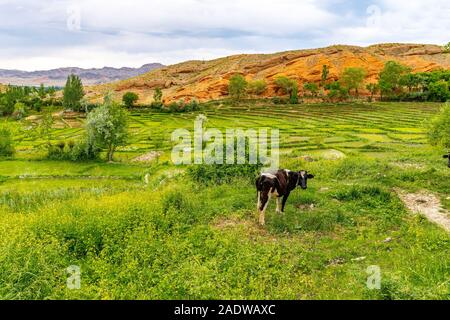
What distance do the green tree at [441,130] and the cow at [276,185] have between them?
40.6 ft

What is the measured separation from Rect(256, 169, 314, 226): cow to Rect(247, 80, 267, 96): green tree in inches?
3614

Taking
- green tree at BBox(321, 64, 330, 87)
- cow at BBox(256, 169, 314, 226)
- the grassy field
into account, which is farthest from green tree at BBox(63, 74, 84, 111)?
cow at BBox(256, 169, 314, 226)

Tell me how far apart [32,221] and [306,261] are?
28.3 feet

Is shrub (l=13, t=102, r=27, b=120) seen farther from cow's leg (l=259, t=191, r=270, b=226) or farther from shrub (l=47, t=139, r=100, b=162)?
cow's leg (l=259, t=191, r=270, b=226)

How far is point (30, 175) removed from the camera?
109 ft

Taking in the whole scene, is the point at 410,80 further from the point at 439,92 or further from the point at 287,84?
the point at 287,84

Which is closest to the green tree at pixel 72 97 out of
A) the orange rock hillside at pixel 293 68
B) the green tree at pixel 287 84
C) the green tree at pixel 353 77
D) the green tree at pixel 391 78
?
the orange rock hillside at pixel 293 68

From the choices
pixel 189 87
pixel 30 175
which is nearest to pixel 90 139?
pixel 30 175

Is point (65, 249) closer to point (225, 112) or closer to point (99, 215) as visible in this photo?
point (99, 215)

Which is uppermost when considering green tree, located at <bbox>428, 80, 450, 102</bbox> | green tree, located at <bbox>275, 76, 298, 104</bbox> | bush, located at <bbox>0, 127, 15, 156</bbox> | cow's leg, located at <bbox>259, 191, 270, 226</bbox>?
green tree, located at <bbox>275, 76, 298, 104</bbox>

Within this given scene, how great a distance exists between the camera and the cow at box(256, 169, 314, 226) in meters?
12.9

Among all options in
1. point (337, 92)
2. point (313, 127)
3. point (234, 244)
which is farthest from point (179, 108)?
point (234, 244)

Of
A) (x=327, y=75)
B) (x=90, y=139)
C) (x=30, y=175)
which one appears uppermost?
(x=327, y=75)

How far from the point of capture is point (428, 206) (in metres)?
14.6
